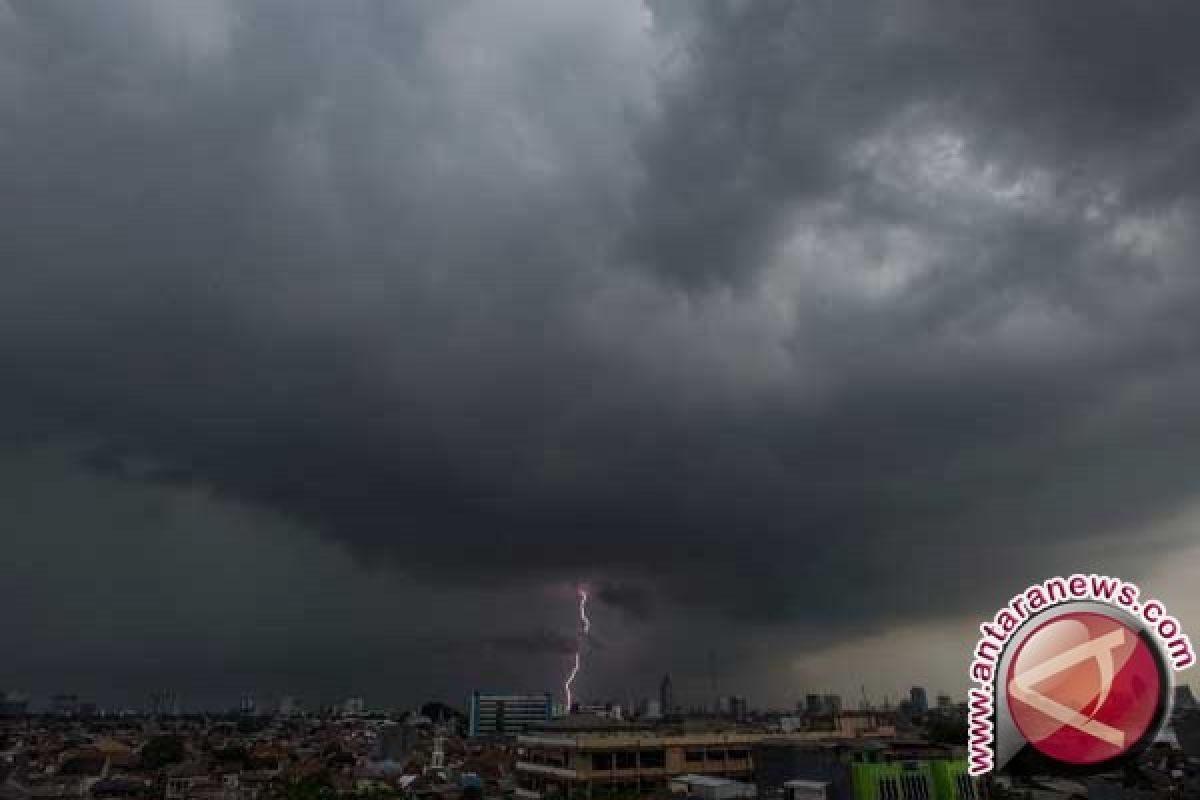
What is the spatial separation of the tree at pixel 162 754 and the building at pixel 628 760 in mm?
78102

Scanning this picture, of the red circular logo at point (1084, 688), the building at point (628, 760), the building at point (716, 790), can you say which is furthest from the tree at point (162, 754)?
the red circular logo at point (1084, 688)

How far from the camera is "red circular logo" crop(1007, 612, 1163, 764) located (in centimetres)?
3219

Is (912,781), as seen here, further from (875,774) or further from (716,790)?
(716,790)

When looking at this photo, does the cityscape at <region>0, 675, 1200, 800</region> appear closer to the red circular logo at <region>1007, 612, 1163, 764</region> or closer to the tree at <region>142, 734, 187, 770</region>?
the tree at <region>142, 734, 187, 770</region>

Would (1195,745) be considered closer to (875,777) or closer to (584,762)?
(875,777)

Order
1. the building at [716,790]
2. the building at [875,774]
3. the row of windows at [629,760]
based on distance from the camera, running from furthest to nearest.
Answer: the row of windows at [629,760] → the building at [716,790] → the building at [875,774]

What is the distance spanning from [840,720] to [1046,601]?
316 ft

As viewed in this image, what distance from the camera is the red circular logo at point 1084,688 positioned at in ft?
106

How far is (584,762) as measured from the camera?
9500 centimetres

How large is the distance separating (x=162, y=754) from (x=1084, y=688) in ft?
531

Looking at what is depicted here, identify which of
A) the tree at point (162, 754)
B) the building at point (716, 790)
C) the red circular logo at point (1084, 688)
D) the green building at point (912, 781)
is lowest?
the tree at point (162, 754)

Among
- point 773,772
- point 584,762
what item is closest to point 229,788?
point 584,762

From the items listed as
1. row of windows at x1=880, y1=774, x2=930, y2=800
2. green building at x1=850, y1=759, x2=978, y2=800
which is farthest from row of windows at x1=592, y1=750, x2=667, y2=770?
row of windows at x1=880, y1=774, x2=930, y2=800

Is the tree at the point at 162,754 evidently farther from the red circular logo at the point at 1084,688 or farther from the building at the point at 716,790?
the red circular logo at the point at 1084,688
